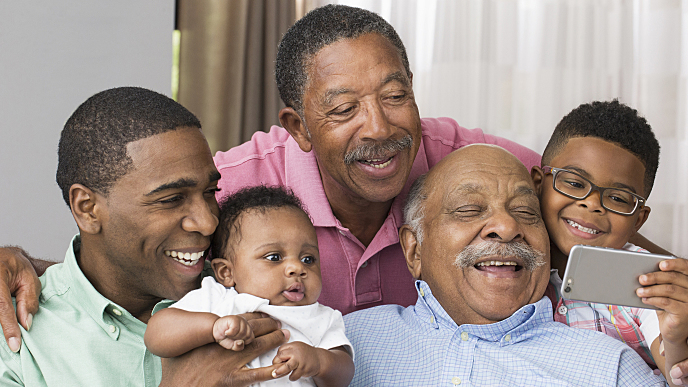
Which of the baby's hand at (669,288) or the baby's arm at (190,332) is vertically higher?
the baby's hand at (669,288)

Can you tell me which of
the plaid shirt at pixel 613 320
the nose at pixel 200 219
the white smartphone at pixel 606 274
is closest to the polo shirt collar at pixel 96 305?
the nose at pixel 200 219

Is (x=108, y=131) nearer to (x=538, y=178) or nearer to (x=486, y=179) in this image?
(x=486, y=179)

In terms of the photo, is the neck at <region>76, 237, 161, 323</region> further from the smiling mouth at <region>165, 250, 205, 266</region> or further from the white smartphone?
the white smartphone

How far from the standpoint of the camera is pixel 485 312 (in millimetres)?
2057

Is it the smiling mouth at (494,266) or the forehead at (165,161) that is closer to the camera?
the forehead at (165,161)

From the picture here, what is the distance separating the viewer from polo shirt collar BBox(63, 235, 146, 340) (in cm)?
186

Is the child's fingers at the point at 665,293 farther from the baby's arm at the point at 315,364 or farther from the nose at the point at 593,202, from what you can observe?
the baby's arm at the point at 315,364

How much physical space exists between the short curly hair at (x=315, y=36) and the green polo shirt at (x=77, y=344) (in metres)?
1.00

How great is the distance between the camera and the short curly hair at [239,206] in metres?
1.95

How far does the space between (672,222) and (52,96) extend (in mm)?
3860

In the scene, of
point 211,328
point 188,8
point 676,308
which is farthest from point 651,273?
point 188,8

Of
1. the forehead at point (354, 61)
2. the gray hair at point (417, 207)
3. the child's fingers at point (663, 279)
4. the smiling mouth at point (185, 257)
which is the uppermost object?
the forehead at point (354, 61)

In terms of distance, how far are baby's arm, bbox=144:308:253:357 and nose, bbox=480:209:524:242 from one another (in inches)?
34.2

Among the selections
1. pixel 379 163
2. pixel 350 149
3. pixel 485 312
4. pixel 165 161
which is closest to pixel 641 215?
pixel 485 312
